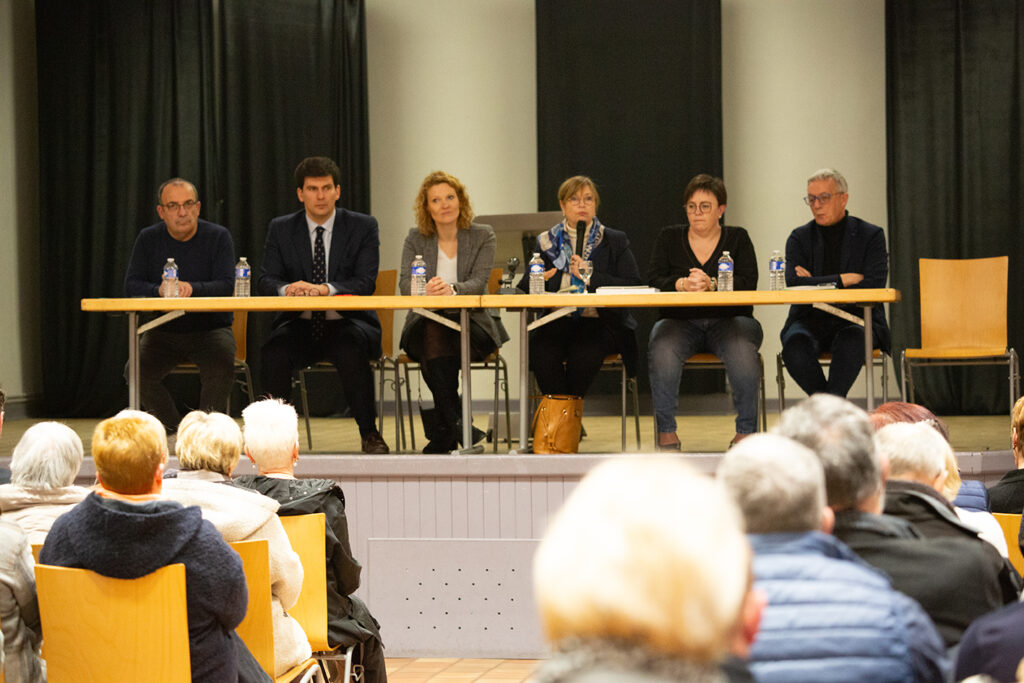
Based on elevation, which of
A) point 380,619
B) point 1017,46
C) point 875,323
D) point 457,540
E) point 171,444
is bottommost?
point 380,619

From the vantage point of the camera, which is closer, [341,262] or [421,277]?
[421,277]

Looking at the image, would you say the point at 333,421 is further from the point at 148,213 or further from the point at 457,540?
the point at 457,540

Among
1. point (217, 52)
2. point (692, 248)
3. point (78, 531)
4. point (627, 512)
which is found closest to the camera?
point (627, 512)

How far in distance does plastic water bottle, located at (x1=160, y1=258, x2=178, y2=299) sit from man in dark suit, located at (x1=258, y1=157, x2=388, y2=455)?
1.24ft

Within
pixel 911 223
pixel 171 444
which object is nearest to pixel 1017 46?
pixel 911 223

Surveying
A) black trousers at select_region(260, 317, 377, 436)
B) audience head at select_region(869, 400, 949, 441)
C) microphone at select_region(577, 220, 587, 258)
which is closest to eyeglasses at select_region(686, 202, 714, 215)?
microphone at select_region(577, 220, 587, 258)

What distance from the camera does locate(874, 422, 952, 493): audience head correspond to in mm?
1966

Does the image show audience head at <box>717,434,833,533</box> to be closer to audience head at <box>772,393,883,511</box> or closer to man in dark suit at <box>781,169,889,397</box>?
audience head at <box>772,393,883,511</box>

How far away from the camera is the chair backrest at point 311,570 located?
267 cm

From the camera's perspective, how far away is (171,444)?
4.66m

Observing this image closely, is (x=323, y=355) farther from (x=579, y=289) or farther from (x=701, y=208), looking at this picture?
(x=701, y=208)

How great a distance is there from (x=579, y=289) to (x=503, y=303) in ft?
1.59

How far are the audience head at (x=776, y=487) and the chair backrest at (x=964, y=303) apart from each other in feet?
13.3

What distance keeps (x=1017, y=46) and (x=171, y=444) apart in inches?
216
